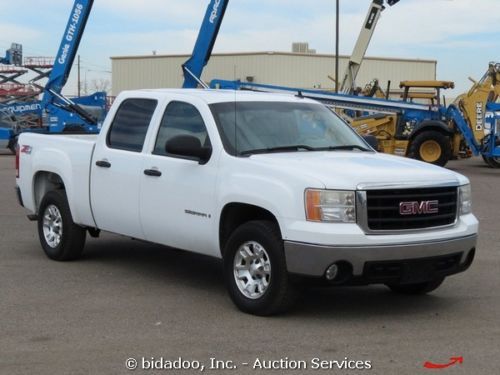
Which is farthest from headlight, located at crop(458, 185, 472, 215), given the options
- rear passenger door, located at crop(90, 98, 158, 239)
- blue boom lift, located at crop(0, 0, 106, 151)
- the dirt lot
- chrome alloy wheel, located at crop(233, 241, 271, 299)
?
blue boom lift, located at crop(0, 0, 106, 151)

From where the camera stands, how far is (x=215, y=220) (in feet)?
21.7

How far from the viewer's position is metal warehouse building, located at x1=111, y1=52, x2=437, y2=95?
5812cm

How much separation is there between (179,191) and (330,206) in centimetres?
165

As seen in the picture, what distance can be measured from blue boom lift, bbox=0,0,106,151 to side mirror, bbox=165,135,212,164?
18.7m

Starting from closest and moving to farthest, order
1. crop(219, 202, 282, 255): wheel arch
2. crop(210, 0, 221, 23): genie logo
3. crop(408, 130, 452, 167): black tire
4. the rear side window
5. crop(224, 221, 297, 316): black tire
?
crop(224, 221, 297, 316): black tire
crop(219, 202, 282, 255): wheel arch
the rear side window
crop(408, 130, 452, 167): black tire
crop(210, 0, 221, 23): genie logo

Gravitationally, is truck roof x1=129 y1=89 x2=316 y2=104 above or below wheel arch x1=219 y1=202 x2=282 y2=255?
above

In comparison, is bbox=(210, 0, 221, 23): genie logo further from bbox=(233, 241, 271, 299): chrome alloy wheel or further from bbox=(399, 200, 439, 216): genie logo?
bbox=(399, 200, 439, 216): genie logo

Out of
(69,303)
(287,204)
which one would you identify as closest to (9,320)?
(69,303)

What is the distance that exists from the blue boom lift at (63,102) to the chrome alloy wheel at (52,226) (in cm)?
1627

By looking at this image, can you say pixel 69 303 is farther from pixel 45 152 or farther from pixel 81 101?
pixel 81 101

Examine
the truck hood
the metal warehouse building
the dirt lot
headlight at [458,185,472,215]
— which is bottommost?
the dirt lot

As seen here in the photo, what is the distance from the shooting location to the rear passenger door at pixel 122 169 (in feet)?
24.5
